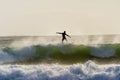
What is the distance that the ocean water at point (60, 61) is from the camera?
16609 mm

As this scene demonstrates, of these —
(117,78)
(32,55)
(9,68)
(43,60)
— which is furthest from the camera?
(32,55)

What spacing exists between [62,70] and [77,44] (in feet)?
24.8

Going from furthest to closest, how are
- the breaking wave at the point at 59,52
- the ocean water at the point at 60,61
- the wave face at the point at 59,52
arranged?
the breaking wave at the point at 59,52 → the wave face at the point at 59,52 → the ocean water at the point at 60,61

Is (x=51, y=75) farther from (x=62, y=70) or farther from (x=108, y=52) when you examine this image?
(x=108, y=52)

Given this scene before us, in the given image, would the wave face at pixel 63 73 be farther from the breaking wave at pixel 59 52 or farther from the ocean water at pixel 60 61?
the breaking wave at pixel 59 52

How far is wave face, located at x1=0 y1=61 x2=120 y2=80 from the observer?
16.4 m

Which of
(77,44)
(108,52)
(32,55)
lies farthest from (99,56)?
(32,55)

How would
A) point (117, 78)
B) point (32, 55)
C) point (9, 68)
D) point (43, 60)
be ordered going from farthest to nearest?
point (32, 55)
point (43, 60)
point (9, 68)
point (117, 78)

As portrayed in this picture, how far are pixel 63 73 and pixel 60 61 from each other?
5039 mm

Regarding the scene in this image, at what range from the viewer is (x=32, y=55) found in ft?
76.8

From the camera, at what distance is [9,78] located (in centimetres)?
1655

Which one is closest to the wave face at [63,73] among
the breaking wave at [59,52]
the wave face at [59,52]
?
the wave face at [59,52]

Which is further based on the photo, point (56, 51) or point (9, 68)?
point (56, 51)

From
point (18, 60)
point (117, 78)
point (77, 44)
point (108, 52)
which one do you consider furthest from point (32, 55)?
point (117, 78)
